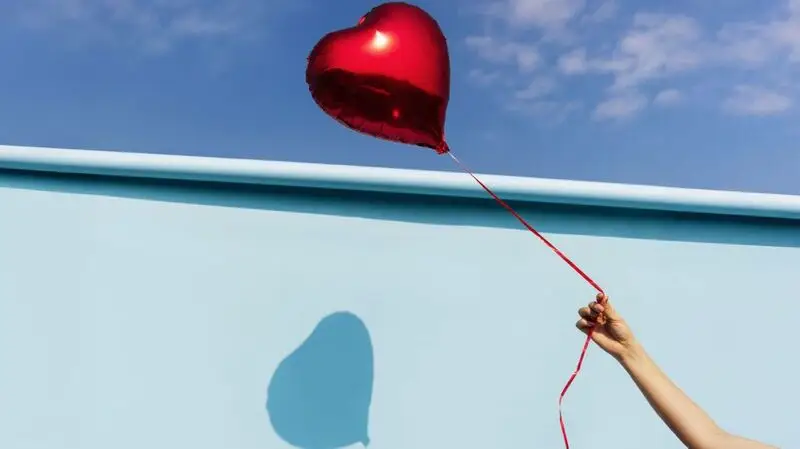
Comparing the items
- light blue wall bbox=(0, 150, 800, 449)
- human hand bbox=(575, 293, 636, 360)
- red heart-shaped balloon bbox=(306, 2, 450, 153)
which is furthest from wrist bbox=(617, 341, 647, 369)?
red heart-shaped balloon bbox=(306, 2, 450, 153)

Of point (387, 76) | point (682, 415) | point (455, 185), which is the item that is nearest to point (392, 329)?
point (455, 185)

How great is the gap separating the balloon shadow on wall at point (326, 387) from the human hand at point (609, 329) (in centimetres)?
48

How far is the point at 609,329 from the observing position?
0.93m

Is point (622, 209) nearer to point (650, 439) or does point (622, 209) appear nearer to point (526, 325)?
point (526, 325)

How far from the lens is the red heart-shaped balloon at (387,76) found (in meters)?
1.12

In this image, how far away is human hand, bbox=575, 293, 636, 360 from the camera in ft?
2.99

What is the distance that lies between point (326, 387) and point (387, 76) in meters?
0.57

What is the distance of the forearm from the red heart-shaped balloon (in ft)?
1.72

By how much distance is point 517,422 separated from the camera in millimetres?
1265

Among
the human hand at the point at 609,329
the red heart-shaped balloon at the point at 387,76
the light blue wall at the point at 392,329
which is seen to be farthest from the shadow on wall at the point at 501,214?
the human hand at the point at 609,329

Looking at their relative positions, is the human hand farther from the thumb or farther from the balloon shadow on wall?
the balloon shadow on wall

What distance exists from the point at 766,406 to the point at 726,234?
31 cm

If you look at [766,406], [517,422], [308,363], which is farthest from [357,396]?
[766,406]

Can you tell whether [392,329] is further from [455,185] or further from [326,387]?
[455,185]
